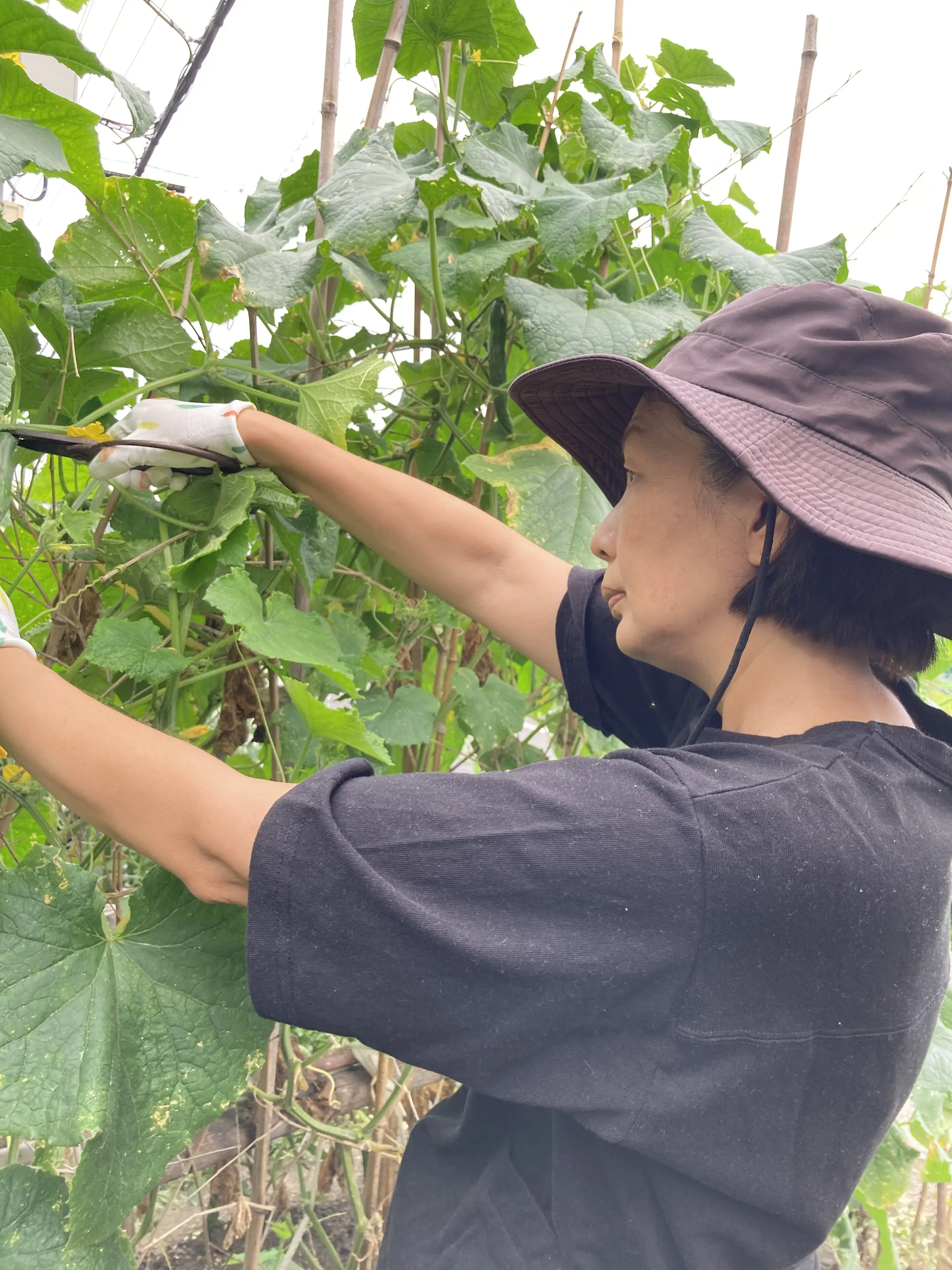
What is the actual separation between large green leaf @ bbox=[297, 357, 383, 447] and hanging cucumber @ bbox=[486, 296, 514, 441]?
0.15 metres

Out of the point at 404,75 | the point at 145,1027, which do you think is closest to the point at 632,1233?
the point at 145,1027

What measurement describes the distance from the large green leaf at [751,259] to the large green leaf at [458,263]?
145 mm

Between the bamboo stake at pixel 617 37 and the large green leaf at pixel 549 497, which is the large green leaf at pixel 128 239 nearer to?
the large green leaf at pixel 549 497

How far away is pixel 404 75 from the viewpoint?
3.41ft

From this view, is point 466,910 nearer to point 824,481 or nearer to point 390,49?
point 824,481

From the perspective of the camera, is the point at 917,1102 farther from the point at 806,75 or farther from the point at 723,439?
the point at 806,75

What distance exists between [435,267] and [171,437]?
10.9 inches

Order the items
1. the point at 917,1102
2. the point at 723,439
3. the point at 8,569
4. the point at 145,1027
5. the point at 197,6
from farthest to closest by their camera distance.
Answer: the point at 197,6 < the point at 917,1102 < the point at 8,569 < the point at 145,1027 < the point at 723,439

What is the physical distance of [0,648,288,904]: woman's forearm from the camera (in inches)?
22.5

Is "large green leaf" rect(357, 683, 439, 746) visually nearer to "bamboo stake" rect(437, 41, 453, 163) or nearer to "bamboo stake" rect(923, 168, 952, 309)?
"bamboo stake" rect(437, 41, 453, 163)

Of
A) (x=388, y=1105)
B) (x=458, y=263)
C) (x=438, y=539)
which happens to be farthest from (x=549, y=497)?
(x=388, y=1105)

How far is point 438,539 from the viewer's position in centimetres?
95

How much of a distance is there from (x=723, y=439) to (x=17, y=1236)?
2.55ft

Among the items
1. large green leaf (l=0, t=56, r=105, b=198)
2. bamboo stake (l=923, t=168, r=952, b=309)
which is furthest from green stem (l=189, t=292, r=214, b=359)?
bamboo stake (l=923, t=168, r=952, b=309)
